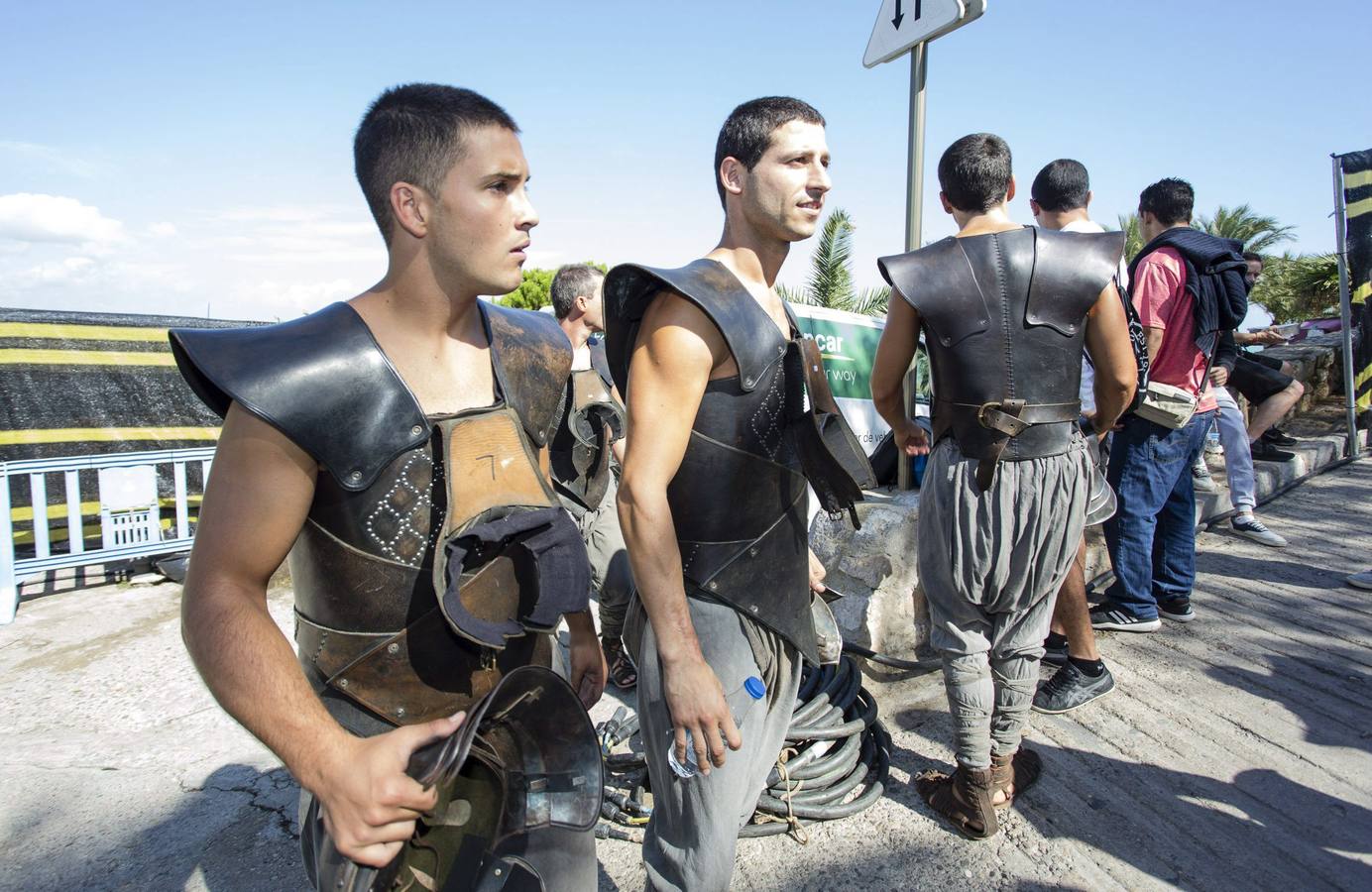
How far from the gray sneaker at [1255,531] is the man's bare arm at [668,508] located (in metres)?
5.62

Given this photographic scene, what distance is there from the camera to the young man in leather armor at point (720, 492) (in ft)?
5.35

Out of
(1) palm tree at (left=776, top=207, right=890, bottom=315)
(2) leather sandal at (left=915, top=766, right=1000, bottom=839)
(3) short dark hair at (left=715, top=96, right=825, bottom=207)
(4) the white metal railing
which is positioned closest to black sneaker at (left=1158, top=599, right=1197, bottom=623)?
(2) leather sandal at (left=915, top=766, right=1000, bottom=839)

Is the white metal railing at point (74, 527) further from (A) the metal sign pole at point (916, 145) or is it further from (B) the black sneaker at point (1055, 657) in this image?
(B) the black sneaker at point (1055, 657)

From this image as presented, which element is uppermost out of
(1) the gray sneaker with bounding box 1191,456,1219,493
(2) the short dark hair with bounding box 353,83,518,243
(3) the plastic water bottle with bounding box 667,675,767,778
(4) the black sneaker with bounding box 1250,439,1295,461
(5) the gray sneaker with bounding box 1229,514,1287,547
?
(2) the short dark hair with bounding box 353,83,518,243

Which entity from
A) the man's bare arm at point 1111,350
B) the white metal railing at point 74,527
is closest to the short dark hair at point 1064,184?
the man's bare arm at point 1111,350

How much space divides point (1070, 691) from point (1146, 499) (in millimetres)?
1196

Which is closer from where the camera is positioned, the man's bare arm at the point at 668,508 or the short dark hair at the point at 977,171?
the man's bare arm at the point at 668,508

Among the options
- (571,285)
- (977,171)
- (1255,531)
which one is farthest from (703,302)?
(1255,531)

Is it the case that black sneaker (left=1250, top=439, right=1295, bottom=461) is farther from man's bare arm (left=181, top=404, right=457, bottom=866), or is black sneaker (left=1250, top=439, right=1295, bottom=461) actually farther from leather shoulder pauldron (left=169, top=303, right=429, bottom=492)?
man's bare arm (left=181, top=404, right=457, bottom=866)

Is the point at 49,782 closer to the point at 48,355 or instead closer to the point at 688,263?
the point at 688,263

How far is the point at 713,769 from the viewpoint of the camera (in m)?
1.72

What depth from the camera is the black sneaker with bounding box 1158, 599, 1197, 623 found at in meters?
4.30

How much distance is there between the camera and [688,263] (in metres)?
1.80

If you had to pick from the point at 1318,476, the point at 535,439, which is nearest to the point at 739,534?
the point at 535,439
